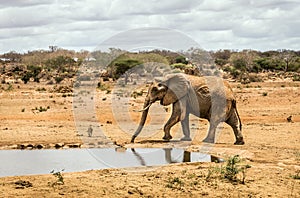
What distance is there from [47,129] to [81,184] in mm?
9191

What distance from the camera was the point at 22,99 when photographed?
32156 mm

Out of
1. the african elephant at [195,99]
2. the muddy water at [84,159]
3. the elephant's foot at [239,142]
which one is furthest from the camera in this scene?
the african elephant at [195,99]

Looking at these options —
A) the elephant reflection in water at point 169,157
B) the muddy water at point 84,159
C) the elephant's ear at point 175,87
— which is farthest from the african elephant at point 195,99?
the muddy water at point 84,159

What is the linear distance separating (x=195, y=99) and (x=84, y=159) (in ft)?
13.5

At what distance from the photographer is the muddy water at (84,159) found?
534 inches

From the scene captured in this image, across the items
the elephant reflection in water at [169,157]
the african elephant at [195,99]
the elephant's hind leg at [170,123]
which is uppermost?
the african elephant at [195,99]

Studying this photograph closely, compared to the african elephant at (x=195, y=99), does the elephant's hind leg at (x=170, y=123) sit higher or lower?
lower

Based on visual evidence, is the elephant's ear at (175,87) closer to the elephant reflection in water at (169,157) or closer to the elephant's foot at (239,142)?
the elephant reflection in water at (169,157)

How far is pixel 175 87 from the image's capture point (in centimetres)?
1708

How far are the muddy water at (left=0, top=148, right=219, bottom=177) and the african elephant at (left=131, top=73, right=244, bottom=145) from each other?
1.57 metres

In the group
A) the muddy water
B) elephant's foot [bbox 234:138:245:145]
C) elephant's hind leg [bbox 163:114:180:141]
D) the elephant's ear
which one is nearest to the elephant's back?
the elephant's ear

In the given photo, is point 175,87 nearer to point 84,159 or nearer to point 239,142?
point 239,142

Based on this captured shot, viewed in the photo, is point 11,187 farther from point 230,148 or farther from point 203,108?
point 203,108

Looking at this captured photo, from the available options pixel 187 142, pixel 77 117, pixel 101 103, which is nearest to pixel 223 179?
pixel 187 142
